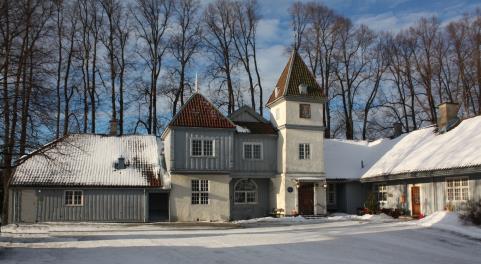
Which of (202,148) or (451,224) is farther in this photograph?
(202,148)

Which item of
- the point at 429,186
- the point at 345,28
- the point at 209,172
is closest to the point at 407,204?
the point at 429,186

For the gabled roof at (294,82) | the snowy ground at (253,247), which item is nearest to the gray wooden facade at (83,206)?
the snowy ground at (253,247)

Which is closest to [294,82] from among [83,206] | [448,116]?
[448,116]

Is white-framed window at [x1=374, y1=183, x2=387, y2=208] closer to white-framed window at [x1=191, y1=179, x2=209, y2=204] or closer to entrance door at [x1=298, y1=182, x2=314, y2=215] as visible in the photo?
entrance door at [x1=298, y1=182, x2=314, y2=215]

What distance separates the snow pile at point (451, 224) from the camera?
2156cm

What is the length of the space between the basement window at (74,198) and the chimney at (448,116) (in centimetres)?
2007

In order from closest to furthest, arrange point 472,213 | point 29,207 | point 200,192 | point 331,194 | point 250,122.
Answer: point 472,213, point 29,207, point 200,192, point 250,122, point 331,194

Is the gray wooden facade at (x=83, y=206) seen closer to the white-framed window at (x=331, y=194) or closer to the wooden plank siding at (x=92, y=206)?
the wooden plank siding at (x=92, y=206)

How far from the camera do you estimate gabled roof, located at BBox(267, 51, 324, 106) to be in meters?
33.2

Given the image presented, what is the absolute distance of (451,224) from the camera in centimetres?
2353

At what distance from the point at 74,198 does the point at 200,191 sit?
666cm

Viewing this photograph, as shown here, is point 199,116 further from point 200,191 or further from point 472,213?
point 472,213

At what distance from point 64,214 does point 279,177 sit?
12102mm

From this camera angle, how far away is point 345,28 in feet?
151
